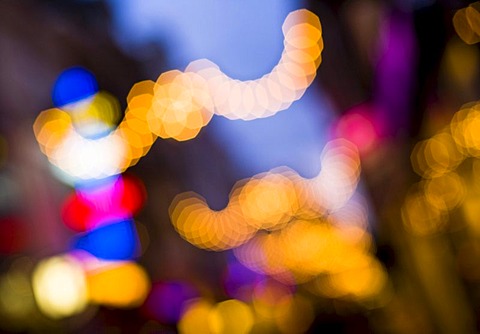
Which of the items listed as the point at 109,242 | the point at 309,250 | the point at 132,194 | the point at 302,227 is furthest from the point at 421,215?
the point at 132,194

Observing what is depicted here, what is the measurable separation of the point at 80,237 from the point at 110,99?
3.37 feet

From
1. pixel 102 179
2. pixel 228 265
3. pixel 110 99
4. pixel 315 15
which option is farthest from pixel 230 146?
pixel 315 15

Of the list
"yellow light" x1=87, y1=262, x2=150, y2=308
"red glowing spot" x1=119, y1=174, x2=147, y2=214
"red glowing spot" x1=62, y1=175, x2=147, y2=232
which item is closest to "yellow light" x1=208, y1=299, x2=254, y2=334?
"yellow light" x1=87, y1=262, x2=150, y2=308

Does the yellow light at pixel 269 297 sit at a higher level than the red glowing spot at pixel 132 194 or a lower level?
lower

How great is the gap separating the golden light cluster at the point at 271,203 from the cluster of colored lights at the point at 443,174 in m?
0.52

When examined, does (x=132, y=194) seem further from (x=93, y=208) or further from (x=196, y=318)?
(x=196, y=318)

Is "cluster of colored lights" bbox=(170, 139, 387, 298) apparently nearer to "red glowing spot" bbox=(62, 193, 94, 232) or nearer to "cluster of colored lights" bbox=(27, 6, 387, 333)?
"cluster of colored lights" bbox=(27, 6, 387, 333)

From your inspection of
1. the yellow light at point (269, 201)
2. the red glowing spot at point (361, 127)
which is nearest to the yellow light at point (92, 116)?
the yellow light at point (269, 201)

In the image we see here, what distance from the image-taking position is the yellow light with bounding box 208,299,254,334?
2.24 meters

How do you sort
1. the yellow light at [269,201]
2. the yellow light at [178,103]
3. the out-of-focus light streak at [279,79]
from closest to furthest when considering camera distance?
the out-of-focus light streak at [279,79] → the yellow light at [178,103] → the yellow light at [269,201]

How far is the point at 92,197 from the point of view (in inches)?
117

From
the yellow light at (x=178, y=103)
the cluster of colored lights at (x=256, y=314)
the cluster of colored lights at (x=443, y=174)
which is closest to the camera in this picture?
the cluster of colored lights at (x=443, y=174)

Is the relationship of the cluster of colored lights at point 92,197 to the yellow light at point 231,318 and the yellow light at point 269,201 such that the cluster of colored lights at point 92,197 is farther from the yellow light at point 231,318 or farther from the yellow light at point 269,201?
the yellow light at point 269,201

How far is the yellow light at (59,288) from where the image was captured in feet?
6.75
